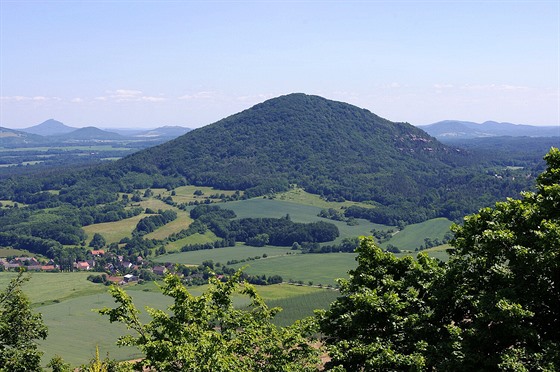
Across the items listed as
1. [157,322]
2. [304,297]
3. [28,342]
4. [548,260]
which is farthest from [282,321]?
[548,260]

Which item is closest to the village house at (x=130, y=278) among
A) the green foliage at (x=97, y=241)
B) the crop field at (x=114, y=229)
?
the green foliage at (x=97, y=241)

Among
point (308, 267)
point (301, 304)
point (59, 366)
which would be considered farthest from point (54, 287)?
point (59, 366)

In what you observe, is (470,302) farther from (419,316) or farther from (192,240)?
(192,240)

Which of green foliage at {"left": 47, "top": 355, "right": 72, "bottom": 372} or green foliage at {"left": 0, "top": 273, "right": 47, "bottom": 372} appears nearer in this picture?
green foliage at {"left": 0, "top": 273, "right": 47, "bottom": 372}

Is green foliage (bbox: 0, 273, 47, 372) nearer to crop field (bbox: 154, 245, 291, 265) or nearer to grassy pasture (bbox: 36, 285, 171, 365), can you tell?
grassy pasture (bbox: 36, 285, 171, 365)

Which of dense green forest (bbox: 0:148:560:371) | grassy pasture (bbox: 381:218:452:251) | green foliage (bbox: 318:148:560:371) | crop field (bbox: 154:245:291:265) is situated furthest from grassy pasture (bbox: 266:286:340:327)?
green foliage (bbox: 318:148:560:371)

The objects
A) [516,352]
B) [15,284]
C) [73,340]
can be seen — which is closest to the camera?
[516,352]

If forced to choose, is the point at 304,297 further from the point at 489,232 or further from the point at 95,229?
the point at 95,229
